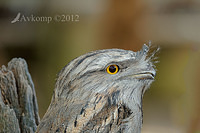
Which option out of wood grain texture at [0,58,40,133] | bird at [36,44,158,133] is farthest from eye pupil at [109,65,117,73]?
wood grain texture at [0,58,40,133]

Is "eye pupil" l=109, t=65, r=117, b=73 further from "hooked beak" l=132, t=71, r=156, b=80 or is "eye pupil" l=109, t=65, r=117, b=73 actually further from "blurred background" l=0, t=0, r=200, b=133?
"blurred background" l=0, t=0, r=200, b=133

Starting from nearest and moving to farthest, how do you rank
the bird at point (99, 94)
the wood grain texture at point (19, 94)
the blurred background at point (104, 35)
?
the bird at point (99, 94) → the wood grain texture at point (19, 94) → the blurred background at point (104, 35)

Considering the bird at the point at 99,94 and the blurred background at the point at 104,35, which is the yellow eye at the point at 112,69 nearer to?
the bird at the point at 99,94

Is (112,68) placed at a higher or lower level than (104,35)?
lower

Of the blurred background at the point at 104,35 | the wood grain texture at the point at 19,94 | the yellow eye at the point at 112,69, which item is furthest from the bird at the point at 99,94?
the blurred background at the point at 104,35

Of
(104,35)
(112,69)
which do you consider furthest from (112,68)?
(104,35)

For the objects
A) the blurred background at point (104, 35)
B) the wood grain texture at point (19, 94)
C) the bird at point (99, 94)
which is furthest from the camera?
the blurred background at point (104, 35)

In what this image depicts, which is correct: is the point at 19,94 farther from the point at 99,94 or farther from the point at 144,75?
the point at 144,75
